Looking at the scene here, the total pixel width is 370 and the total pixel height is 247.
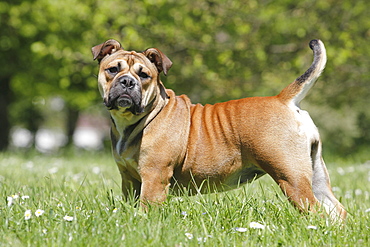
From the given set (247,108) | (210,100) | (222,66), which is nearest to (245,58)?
(222,66)

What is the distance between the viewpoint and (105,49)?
4652mm

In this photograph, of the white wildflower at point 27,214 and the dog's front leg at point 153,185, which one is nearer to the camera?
the white wildflower at point 27,214

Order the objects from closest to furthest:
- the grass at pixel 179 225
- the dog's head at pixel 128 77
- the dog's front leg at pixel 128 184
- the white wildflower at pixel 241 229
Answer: the grass at pixel 179 225
the white wildflower at pixel 241 229
the dog's head at pixel 128 77
the dog's front leg at pixel 128 184

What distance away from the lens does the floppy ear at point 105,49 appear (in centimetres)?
456

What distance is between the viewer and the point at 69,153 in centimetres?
1303

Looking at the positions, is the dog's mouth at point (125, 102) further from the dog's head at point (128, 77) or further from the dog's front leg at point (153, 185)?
the dog's front leg at point (153, 185)

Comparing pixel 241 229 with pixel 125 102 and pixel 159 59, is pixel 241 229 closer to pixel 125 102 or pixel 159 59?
pixel 125 102

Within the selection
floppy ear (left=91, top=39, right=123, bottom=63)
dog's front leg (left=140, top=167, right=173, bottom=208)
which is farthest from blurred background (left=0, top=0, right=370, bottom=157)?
dog's front leg (left=140, top=167, right=173, bottom=208)

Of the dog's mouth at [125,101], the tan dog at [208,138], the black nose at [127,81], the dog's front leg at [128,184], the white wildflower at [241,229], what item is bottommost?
the dog's front leg at [128,184]

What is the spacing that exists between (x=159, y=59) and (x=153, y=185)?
1288mm

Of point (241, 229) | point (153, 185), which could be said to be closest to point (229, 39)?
point (153, 185)

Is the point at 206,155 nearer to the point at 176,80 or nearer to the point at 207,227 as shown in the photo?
the point at 207,227

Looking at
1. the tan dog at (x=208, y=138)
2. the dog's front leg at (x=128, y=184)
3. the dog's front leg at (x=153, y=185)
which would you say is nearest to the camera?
the tan dog at (x=208, y=138)

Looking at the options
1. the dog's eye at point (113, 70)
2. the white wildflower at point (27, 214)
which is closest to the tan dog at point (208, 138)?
the dog's eye at point (113, 70)
